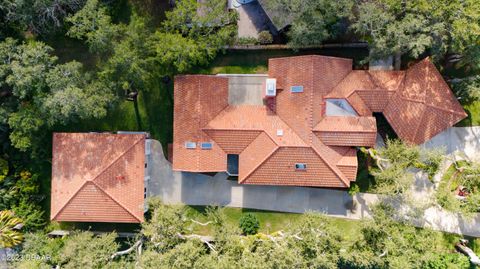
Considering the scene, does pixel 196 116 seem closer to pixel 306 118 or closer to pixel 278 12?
pixel 306 118

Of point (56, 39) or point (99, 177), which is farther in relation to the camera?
point (56, 39)

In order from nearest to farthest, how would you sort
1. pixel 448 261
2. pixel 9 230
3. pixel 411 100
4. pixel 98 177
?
pixel 411 100
pixel 98 177
pixel 448 261
pixel 9 230

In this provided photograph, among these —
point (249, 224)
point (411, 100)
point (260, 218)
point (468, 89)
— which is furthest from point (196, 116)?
point (468, 89)

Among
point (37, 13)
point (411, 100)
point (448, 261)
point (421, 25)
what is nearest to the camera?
point (421, 25)

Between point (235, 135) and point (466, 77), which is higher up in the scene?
point (466, 77)

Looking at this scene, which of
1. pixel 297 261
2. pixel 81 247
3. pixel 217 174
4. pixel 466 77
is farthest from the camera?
pixel 217 174

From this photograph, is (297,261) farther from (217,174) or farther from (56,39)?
(56,39)

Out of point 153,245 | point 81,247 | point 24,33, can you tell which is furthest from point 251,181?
point 24,33

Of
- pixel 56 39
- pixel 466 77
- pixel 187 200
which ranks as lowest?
pixel 187 200

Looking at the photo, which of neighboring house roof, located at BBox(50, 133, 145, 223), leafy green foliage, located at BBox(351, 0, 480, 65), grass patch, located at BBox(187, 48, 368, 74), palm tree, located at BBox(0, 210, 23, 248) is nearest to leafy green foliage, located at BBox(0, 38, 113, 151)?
neighboring house roof, located at BBox(50, 133, 145, 223)
